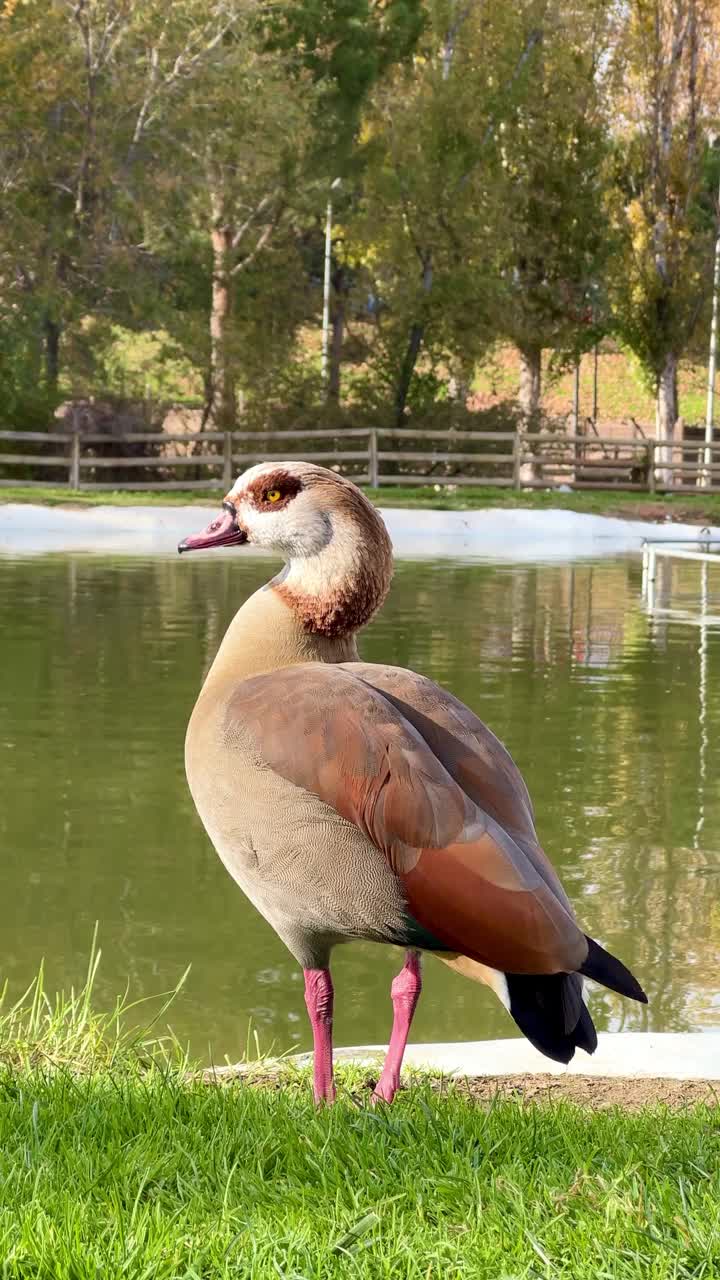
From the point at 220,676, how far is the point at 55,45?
3902cm

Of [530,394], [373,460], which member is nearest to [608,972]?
[373,460]

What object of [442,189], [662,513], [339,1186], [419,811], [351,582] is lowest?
[662,513]

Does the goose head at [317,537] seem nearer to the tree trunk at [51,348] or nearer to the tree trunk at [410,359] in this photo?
the tree trunk at [51,348]

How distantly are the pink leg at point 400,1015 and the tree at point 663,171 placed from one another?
1737 inches

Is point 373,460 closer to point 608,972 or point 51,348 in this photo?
point 51,348

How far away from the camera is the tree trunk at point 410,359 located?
4619 centimetres

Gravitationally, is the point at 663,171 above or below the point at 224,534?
above

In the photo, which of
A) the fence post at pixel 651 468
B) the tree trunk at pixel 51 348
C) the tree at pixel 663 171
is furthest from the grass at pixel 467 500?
the tree at pixel 663 171

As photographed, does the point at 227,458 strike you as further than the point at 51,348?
No

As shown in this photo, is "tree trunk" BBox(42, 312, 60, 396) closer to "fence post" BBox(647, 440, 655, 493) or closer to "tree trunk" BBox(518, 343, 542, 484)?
"tree trunk" BBox(518, 343, 542, 484)

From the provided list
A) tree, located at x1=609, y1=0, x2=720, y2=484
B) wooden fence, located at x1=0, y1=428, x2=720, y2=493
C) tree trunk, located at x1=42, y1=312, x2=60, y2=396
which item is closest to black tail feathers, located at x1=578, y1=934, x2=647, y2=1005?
wooden fence, located at x1=0, y1=428, x2=720, y2=493

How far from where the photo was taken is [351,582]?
4.63 m

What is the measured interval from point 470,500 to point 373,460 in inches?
124

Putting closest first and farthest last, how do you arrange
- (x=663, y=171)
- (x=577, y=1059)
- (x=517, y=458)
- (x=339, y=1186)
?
1. (x=339, y=1186)
2. (x=577, y=1059)
3. (x=517, y=458)
4. (x=663, y=171)
